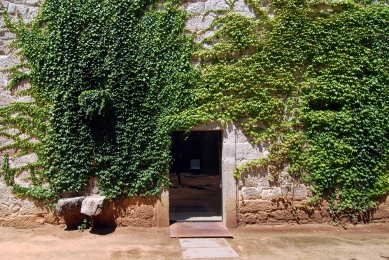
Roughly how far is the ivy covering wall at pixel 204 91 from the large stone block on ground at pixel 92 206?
30 centimetres

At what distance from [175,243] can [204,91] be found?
254cm

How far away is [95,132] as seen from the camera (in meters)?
6.57

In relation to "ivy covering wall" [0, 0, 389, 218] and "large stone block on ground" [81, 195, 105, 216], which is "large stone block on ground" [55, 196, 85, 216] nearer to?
"large stone block on ground" [81, 195, 105, 216]

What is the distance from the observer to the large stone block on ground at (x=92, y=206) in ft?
20.2

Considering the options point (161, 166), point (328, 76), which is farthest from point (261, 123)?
point (161, 166)

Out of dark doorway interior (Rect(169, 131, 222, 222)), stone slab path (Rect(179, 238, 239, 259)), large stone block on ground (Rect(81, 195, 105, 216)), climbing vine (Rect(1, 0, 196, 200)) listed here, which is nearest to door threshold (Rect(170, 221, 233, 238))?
stone slab path (Rect(179, 238, 239, 259))

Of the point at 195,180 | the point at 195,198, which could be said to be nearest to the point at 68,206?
the point at 195,198

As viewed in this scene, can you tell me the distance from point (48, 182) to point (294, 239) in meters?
4.15

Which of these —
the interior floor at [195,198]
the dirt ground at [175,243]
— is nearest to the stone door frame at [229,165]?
the dirt ground at [175,243]

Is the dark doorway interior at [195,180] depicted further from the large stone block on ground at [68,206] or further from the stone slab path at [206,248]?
the large stone block on ground at [68,206]

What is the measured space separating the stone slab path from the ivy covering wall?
1.13 metres

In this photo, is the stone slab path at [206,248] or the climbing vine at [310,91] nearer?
the stone slab path at [206,248]

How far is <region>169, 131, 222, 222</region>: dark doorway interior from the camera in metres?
7.77

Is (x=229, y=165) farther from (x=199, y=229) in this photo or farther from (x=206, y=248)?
(x=206, y=248)
